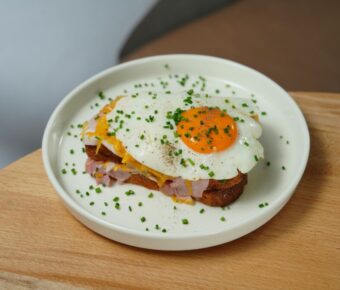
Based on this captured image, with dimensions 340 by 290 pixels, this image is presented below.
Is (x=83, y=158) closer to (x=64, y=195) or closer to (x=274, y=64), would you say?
(x=64, y=195)

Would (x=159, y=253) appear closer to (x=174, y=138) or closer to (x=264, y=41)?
(x=174, y=138)

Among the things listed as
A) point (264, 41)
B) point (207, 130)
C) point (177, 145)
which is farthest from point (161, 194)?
point (264, 41)

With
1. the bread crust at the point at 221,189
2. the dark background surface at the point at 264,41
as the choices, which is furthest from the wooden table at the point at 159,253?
the dark background surface at the point at 264,41

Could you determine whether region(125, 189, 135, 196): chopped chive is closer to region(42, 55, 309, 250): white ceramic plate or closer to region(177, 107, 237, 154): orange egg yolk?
region(42, 55, 309, 250): white ceramic plate

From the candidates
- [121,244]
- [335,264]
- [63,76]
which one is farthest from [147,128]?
[63,76]

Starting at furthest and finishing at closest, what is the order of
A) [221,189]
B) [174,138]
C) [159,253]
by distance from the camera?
1. [174,138]
2. [221,189]
3. [159,253]

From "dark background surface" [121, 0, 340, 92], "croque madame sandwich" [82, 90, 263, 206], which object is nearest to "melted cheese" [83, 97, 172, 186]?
"croque madame sandwich" [82, 90, 263, 206]

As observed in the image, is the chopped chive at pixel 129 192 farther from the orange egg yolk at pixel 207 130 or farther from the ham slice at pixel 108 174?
the orange egg yolk at pixel 207 130
